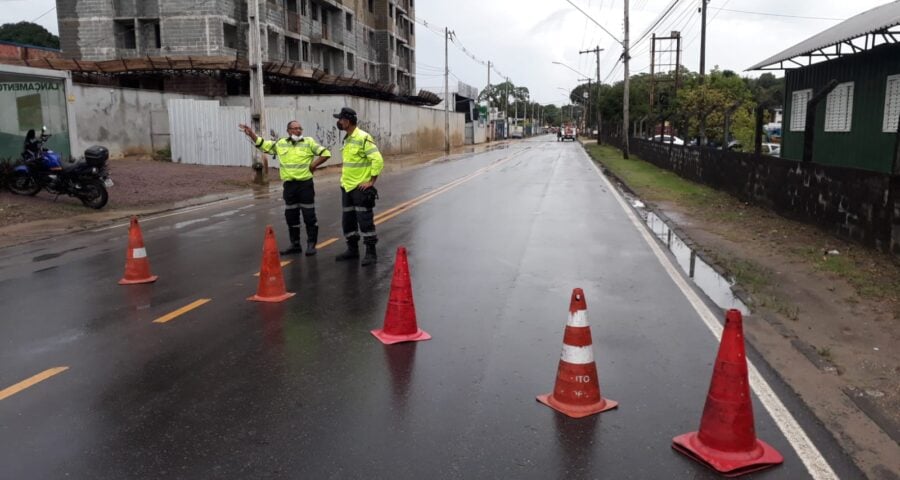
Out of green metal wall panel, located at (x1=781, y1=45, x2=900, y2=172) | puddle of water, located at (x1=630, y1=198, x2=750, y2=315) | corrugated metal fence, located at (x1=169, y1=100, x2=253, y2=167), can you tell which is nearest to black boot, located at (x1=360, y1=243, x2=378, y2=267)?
puddle of water, located at (x1=630, y1=198, x2=750, y2=315)

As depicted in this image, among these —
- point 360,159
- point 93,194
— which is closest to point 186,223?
point 93,194

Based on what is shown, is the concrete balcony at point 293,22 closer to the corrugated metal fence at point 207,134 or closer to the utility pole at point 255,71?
the corrugated metal fence at point 207,134

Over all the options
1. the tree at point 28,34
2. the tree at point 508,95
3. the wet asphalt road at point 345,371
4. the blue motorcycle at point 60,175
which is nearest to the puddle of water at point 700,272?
the wet asphalt road at point 345,371

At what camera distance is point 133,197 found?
1709 centimetres

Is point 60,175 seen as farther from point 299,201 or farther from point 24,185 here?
point 299,201

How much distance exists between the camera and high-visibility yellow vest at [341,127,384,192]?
876 centimetres

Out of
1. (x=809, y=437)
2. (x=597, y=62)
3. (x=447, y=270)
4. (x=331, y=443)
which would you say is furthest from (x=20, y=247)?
(x=597, y=62)

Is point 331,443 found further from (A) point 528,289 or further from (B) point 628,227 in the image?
(B) point 628,227

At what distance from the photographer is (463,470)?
362 cm

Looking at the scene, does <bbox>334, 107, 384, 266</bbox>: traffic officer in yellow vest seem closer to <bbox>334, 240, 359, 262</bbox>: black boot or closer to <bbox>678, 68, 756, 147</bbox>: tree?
<bbox>334, 240, 359, 262</bbox>: black boot

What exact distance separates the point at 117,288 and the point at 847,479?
699 centimetres

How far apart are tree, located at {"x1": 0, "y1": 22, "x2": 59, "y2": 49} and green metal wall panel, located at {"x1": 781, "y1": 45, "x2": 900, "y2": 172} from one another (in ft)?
227

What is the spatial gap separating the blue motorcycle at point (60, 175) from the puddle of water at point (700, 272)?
11018 millimetres

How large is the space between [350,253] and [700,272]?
441 cm
